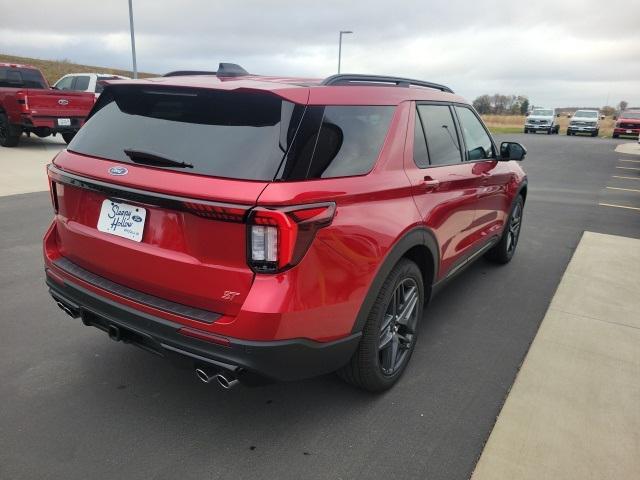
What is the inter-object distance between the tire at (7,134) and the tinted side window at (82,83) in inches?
129

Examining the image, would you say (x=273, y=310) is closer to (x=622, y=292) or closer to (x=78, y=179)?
(x=78, y=179)

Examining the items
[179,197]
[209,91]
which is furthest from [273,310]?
[209,91]

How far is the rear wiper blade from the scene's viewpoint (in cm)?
226

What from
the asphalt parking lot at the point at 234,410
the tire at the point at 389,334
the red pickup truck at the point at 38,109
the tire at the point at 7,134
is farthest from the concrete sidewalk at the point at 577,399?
the tire at the point at 7,134

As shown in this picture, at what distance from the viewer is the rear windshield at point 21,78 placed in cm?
1330

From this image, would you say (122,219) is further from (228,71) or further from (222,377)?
(228,71)

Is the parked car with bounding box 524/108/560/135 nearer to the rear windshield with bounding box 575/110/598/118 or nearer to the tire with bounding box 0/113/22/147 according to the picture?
the rear windshield with bounding box 575/110/598/118

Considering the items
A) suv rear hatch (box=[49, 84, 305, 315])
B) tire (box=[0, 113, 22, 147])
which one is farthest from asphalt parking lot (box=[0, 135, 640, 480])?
tire (box=[0, 113, 22, 147])

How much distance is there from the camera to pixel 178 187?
2.17 m

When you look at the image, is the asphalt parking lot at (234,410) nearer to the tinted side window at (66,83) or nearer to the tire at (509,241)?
the tire at (509,241)

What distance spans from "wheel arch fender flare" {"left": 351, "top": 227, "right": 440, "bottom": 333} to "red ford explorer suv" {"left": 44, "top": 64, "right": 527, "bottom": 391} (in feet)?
0.04

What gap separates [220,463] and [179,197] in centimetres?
125

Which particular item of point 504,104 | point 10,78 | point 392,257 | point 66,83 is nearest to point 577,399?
point 392,257

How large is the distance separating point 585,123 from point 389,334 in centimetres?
3504
